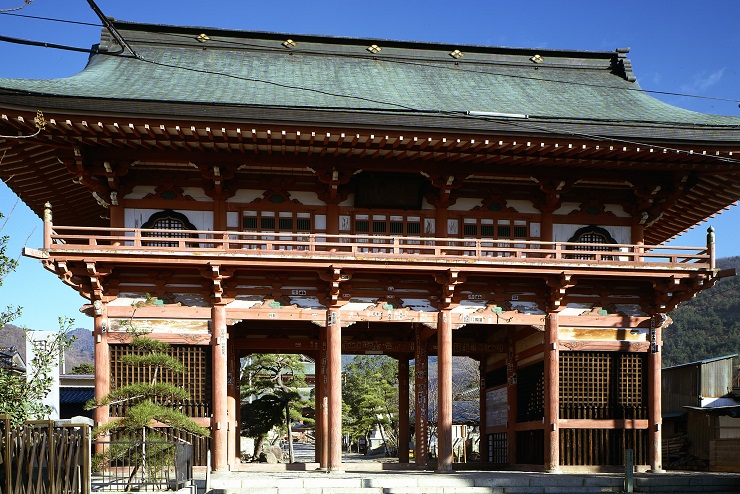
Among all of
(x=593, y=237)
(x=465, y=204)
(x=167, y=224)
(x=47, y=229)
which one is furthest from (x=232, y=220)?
(x=593, y=237)

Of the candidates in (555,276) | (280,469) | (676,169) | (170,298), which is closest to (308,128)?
(170,298)

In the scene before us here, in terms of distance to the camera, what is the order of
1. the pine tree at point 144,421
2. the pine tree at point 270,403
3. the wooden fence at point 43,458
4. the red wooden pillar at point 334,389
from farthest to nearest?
the pine tree at point 270,403 < the red wooden pillar at point 334,389 < the pine tree at point 144,421 < the wooden fence at point 43,458

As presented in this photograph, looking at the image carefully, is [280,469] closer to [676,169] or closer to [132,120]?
[132,120]

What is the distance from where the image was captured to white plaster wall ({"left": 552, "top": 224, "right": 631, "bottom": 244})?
23.5m

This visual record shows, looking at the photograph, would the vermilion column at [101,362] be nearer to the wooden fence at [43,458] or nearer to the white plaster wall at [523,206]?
the wooden fence at [43,458]

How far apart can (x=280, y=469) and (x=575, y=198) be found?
40.7 feet

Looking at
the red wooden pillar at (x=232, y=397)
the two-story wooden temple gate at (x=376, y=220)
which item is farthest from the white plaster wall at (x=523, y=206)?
the red wooden pillar at (x=232, y=397)

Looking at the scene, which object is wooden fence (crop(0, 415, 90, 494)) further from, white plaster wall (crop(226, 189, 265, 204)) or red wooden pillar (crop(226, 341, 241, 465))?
red wooden pillar (crop(226, 341, 241, 465))

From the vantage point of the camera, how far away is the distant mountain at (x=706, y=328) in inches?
3275

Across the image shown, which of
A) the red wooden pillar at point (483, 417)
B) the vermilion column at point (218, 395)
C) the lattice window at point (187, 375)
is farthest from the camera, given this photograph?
the red wooden pillar at point (483, 417)

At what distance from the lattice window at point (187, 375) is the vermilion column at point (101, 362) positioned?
37 centimetres

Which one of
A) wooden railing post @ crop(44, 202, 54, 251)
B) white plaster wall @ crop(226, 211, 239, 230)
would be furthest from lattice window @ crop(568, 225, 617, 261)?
wooden railing post @ crop(44, 202, 54, 251)

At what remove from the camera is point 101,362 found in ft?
67.7

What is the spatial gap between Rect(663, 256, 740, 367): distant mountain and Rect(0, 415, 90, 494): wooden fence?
74208mm
